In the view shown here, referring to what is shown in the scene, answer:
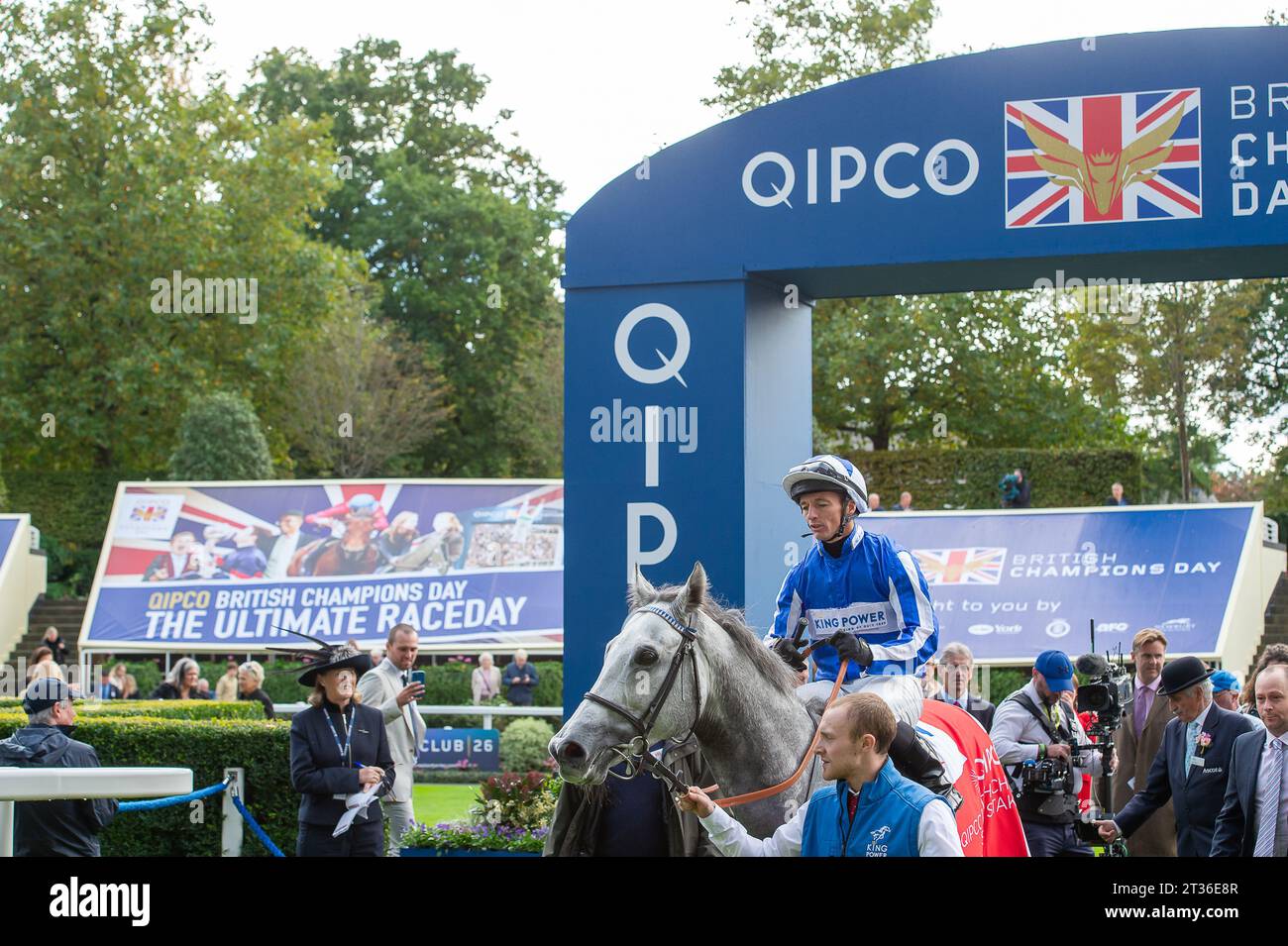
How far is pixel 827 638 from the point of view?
16.6 ft

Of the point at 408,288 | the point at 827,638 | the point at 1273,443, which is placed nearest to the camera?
the point at 827,638

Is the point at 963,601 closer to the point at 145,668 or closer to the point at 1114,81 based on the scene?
the point at 145,668

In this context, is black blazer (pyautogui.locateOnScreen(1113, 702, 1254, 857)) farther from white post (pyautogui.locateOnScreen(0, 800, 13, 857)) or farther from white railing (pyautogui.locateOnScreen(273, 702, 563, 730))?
white railing (pyautogui.locateOnScreen(273, 702, 563, 730))

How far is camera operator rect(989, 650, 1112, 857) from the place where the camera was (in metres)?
7.16

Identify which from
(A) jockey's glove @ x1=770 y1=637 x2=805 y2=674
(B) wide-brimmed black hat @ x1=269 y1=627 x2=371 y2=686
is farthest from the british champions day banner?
(A) jockey's glove @ x1=770 y1=637 x2=805 y2=674

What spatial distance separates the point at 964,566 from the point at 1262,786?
534 inches

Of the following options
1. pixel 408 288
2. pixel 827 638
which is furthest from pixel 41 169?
pixel 827 638

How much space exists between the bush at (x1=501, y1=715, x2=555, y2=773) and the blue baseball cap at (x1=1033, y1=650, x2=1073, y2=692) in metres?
7.24

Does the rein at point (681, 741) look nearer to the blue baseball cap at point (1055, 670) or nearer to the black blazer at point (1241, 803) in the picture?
the black blazer at point (1241, 803)

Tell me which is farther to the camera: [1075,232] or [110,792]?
[1075,232]

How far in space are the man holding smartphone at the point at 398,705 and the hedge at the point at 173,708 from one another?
9.86 ft

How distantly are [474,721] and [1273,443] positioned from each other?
19.6m

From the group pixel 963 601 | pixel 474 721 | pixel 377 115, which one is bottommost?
pixel 474 721

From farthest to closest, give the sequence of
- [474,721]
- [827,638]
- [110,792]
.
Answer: [474,721]
[827,638]
[110,792]
